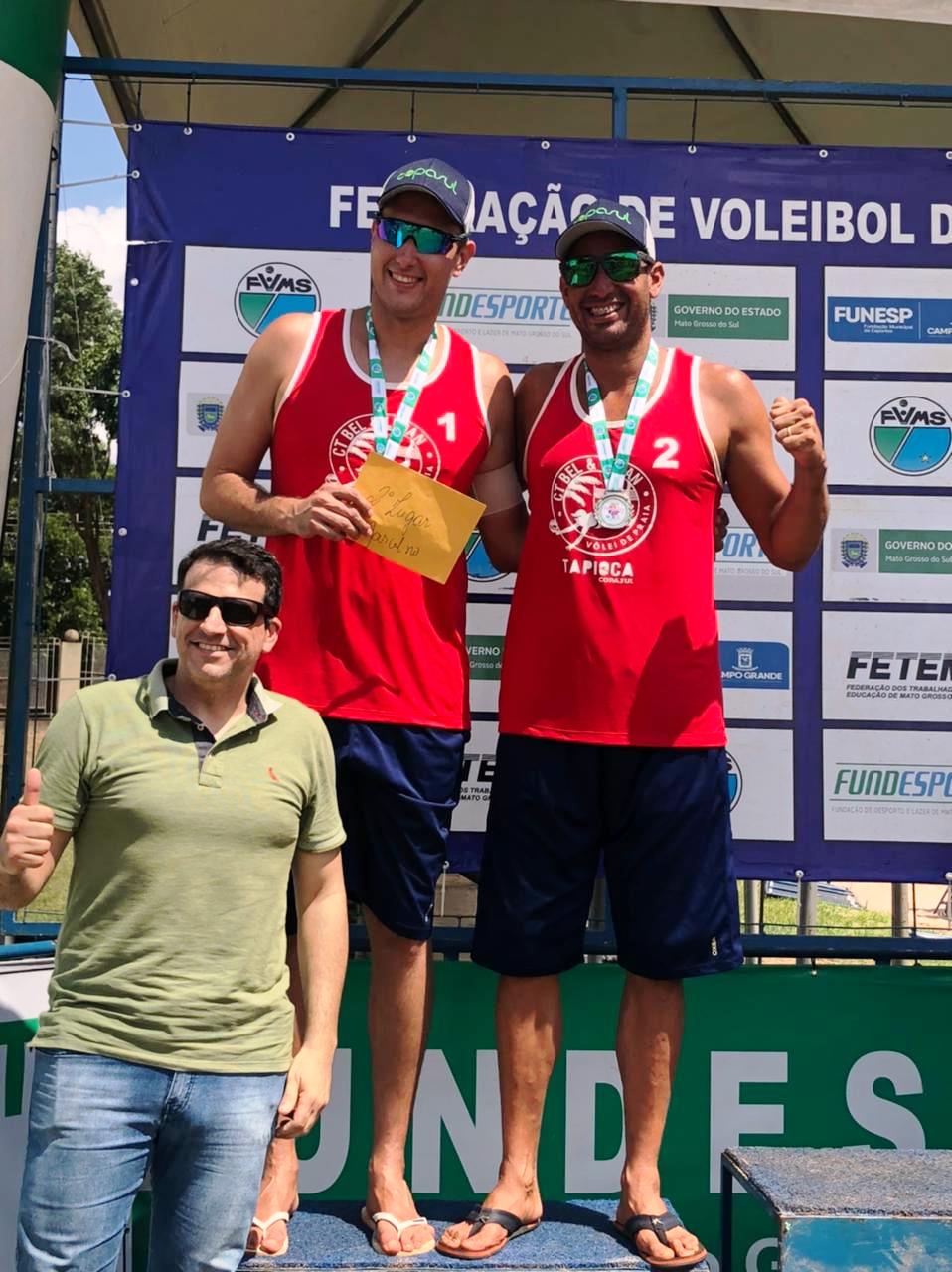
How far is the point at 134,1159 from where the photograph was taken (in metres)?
2.23

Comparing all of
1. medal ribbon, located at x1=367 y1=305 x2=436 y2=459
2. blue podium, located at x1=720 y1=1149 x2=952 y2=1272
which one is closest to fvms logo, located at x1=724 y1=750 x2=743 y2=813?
blue podium, located at x1=720 y1=1149 x2=952 y2=1272

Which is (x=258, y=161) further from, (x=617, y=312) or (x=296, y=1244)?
(x=296, y=1244)

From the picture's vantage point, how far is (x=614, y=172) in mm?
3818

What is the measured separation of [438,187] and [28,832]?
63.1 inches

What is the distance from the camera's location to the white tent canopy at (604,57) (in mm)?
5863

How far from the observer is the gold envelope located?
9.20 feet

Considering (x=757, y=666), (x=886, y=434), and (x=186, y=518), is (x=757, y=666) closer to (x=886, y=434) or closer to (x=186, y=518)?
(x=886, y=434)

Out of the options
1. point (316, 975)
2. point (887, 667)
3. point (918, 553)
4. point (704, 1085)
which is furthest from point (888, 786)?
point (316, 975)

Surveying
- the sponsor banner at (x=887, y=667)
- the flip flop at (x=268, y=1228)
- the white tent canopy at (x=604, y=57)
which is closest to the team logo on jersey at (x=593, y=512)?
the sponsor banner at (x=887, y=667)

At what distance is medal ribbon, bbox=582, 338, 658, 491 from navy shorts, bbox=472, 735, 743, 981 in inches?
23.5

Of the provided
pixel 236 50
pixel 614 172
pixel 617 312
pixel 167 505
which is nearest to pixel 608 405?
pixel 617 312

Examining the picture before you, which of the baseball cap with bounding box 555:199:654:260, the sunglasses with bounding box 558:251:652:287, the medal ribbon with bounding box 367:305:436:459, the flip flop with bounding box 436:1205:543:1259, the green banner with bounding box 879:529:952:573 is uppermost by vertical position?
the baseball cap with bounding box 555:199:654:260

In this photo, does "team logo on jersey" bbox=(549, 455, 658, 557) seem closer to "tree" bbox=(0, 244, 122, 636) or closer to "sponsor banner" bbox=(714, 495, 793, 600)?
"sponsor banner" bbox=(714, 495, 793, 600)

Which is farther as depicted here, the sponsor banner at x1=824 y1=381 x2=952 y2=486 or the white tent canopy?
the white tent canopy
